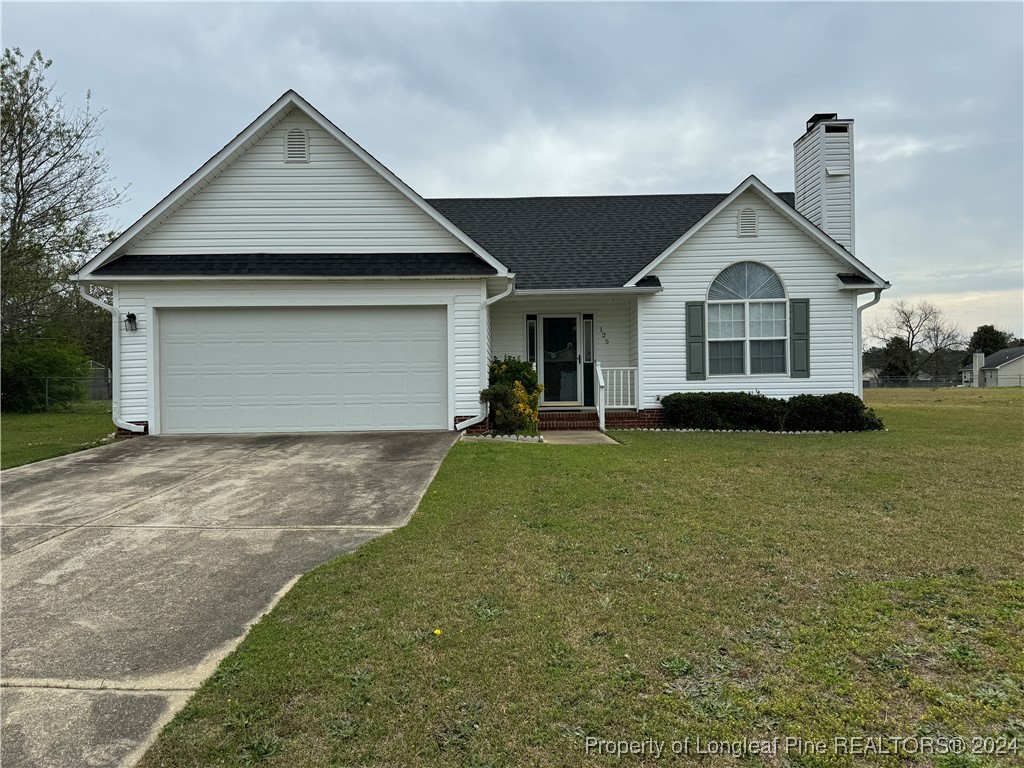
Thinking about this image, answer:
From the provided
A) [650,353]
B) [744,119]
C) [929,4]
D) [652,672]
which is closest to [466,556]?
[652,672]

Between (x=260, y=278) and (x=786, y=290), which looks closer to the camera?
(x=260, y=278)

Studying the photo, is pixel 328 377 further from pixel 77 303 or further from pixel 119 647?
pixel 77 303

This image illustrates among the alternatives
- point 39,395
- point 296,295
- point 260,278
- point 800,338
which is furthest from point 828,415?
point 39,395

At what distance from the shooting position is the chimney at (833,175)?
15.0 m

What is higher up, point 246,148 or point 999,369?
point 246,148

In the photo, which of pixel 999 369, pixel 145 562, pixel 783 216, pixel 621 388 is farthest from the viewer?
pixel 999 369

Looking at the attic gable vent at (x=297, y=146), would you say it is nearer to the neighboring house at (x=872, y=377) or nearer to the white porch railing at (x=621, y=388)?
the white porch railing at (x=621, y=388)

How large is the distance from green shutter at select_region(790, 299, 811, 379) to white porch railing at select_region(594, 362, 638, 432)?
141 inches

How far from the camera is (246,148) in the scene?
37.8ft

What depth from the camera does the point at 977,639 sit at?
3.25 metres

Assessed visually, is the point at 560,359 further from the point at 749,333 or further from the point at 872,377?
the point at 872,377

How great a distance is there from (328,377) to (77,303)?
1670 cm

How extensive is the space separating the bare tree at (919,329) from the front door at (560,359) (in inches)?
2516

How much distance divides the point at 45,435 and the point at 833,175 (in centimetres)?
1939
